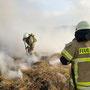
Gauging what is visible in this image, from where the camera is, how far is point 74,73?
1.94 meters

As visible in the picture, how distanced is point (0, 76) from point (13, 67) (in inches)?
38.8

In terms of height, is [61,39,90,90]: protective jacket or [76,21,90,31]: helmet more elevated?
[76,21,90,31]: helmet

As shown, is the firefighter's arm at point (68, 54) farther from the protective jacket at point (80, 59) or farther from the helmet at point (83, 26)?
the helmet at point (83, 26)

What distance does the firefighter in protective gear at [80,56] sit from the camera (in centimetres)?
185

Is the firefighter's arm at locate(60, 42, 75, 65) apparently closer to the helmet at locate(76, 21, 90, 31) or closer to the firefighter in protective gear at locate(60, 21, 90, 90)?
the firefighter in protective gear at locate(60, 21, 90, 90)

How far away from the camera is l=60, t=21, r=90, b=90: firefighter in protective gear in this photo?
1.85 metres

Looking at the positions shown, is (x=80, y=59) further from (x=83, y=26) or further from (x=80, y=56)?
(x=83, y=26)

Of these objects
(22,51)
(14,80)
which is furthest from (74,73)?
(22,51)

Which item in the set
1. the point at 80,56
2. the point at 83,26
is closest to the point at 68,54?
the point at 80,56

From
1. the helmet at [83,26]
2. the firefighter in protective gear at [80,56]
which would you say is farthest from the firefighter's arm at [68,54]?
the helmet at [83,26]

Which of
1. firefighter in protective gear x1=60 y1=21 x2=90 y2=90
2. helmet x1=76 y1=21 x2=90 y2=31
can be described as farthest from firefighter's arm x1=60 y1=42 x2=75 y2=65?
helmet x1=76 y1=21 x2=90 y2=31

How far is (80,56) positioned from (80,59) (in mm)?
37

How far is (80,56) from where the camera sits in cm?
187

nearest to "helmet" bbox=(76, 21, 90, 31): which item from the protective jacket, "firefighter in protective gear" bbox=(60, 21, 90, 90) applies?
"firefighter in protective gear" bbox=(60, 21, 90, 90)
